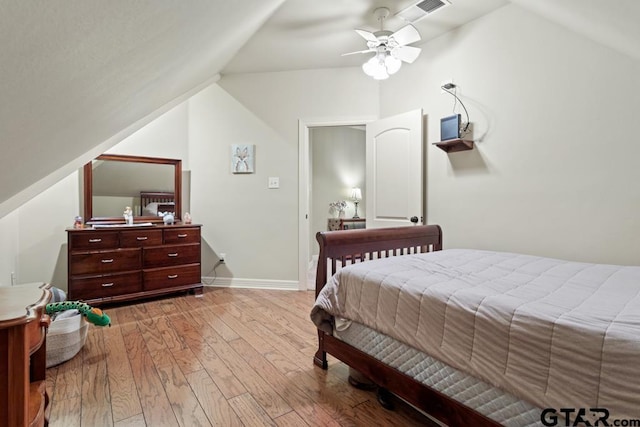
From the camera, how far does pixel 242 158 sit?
12.2ft

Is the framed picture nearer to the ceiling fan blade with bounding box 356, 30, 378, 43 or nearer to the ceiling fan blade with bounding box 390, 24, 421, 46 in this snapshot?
the ceiling fan blade with bounding box 356, 30, 378, 43

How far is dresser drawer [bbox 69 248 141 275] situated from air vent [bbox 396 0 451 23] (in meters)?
3.27

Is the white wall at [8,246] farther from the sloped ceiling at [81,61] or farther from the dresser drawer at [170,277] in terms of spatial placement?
the sloped ceiling at [81,61]

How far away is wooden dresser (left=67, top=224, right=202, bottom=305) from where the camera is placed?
278cm

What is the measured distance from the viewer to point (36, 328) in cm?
113

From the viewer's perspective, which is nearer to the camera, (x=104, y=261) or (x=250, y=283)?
(x=104, y=261)

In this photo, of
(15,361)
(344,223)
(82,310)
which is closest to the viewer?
(15,361)

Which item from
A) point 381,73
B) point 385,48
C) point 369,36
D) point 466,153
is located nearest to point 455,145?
point 466,153

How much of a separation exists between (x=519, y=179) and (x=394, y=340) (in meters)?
1.75

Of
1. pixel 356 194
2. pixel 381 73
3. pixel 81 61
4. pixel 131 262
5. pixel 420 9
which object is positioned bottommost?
pixel 131 262

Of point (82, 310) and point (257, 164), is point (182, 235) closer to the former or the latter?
point (257, 164)

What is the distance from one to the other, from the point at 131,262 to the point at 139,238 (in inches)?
9.7

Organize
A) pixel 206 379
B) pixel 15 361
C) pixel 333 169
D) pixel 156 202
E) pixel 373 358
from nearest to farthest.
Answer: pixel 15 361 < pixel 373 358 < pixel 206 379 < pixel 156 202 < pixel 333 169

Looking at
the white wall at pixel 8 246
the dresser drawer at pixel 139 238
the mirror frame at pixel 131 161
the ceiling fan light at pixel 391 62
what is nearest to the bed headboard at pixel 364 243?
the ceiling fan light at pixel 391 62
